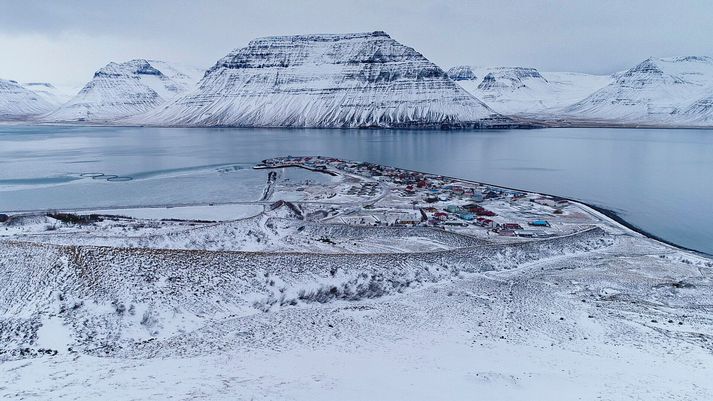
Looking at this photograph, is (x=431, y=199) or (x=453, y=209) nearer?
(x=453, y=209)

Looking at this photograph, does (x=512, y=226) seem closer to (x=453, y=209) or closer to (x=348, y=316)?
(x=453, y=209)

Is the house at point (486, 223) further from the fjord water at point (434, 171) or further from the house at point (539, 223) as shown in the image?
the fjord water at point (434, 171)

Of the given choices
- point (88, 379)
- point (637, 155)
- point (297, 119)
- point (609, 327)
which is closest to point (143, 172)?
point (88, 379)

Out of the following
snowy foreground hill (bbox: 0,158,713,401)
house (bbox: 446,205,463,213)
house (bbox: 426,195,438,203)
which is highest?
house (bbox: 426,195,438,203)

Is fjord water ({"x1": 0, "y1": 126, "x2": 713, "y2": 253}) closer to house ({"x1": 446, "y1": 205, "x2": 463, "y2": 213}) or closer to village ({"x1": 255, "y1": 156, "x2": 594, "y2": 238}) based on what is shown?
village ({"x1": 255, "y1": 156, "x2": 594, "y2": 238})

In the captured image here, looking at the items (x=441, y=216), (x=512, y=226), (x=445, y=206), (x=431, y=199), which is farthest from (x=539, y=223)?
Result: (x=431, y=199)

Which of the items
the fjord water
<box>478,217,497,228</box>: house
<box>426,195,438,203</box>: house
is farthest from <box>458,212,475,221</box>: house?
the fjord water
